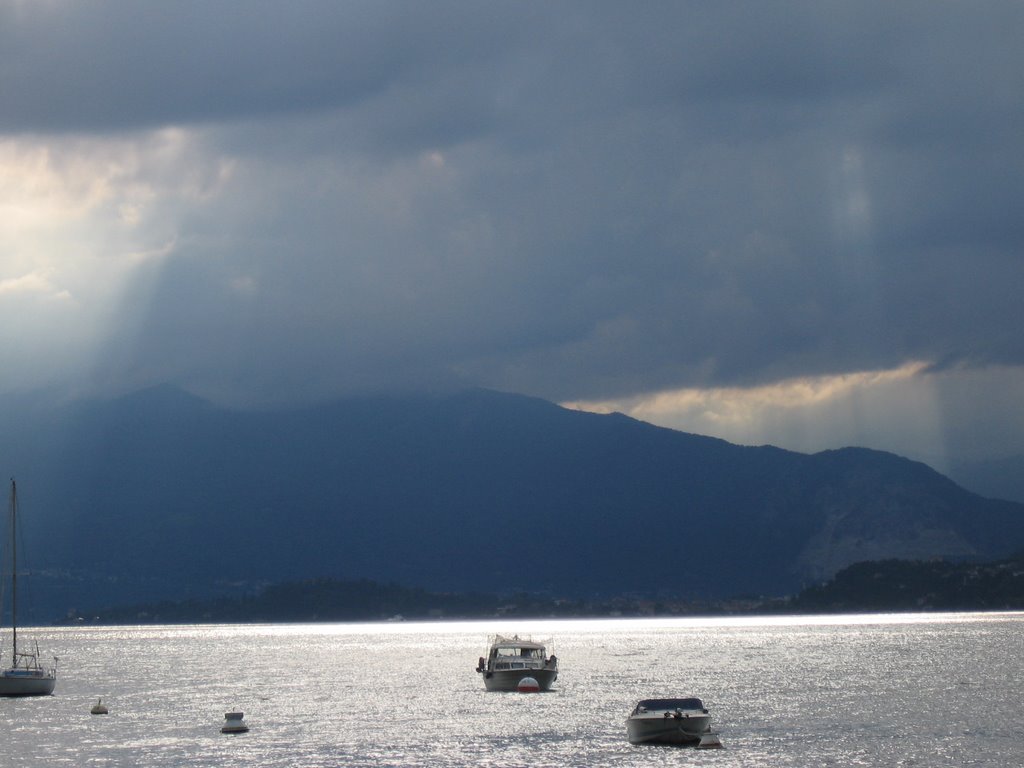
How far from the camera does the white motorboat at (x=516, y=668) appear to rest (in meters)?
166

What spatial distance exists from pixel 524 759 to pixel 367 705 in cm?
4876

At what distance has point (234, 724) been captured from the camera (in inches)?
4793

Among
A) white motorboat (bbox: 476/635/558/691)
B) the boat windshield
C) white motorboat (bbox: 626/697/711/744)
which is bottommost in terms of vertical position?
white motorboat (bbox: 626/697/711/744)

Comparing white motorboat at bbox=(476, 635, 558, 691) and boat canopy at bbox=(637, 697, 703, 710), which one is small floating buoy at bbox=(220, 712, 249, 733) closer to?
boat canopy at bbox=(637, 697, 703, 710)

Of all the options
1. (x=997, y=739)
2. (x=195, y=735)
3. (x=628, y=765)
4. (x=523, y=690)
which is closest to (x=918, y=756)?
(x=997, y=739)

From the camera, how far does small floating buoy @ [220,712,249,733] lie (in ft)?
395

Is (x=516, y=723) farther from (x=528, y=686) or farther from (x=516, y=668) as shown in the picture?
(x=516, y=668)

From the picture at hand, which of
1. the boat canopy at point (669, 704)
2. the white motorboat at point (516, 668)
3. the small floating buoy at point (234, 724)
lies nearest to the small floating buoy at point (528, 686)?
the white motorboat at point (516, 668)

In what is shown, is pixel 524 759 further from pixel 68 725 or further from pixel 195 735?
pixel 68 725

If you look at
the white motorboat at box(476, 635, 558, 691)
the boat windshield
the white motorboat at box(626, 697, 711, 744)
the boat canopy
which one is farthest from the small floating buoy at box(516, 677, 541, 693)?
the white motorboat at box(626, 697, 711, 744)

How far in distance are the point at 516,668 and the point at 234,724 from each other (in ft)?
167

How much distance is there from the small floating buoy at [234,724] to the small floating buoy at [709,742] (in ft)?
125

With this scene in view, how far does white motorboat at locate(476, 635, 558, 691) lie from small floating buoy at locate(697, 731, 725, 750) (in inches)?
2220

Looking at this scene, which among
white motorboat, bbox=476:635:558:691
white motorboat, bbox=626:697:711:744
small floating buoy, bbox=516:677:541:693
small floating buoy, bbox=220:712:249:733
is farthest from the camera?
white motorboat, bbox=476:635:558:691
